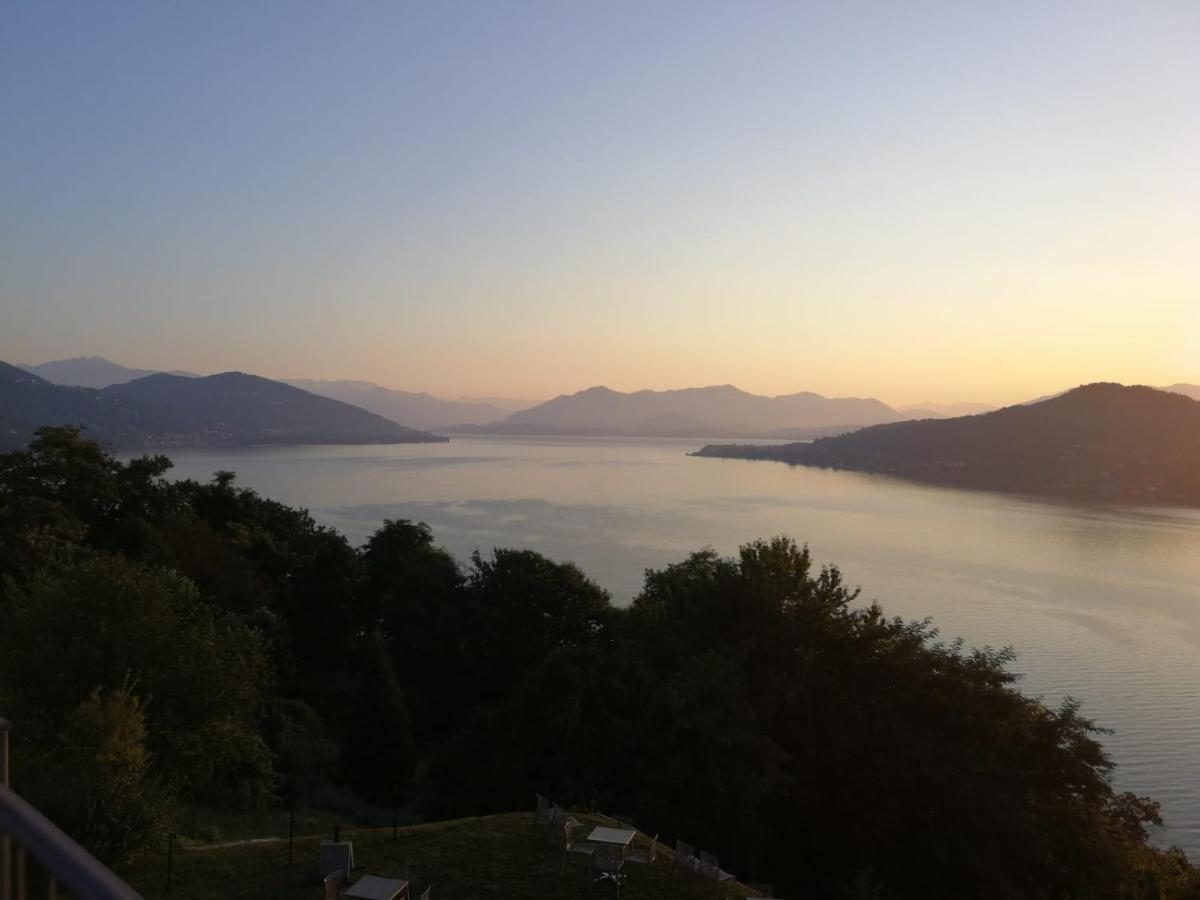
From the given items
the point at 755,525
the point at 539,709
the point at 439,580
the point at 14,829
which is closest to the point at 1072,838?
the point at 539,709

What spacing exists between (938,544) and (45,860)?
69709 millimetres

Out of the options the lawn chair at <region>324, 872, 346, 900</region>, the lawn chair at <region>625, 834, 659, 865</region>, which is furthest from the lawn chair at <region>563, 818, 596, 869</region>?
the lawn chair at <region>324, 872, 346, 900</region>

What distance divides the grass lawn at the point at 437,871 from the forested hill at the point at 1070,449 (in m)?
105

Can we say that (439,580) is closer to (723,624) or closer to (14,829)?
(723,624)

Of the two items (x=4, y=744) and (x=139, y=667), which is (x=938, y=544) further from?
(x=4, y=744)

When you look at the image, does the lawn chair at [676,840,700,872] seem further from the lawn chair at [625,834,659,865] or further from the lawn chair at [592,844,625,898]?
the lawn chair at [592,844,625,898]

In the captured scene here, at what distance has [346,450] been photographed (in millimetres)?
175875

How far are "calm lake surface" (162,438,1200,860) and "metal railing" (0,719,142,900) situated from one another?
2700cm

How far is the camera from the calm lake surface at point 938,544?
1228 inches

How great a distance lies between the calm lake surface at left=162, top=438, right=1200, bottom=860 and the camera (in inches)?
1228

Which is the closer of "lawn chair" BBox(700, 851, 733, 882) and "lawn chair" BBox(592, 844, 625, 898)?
"lawn chair" BBox(592, 844, 625, 898)

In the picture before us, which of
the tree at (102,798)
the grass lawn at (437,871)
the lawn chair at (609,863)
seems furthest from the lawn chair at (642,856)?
the tree at (102,798)

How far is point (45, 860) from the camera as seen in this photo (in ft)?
4.59

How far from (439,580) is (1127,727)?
25.0 meters
